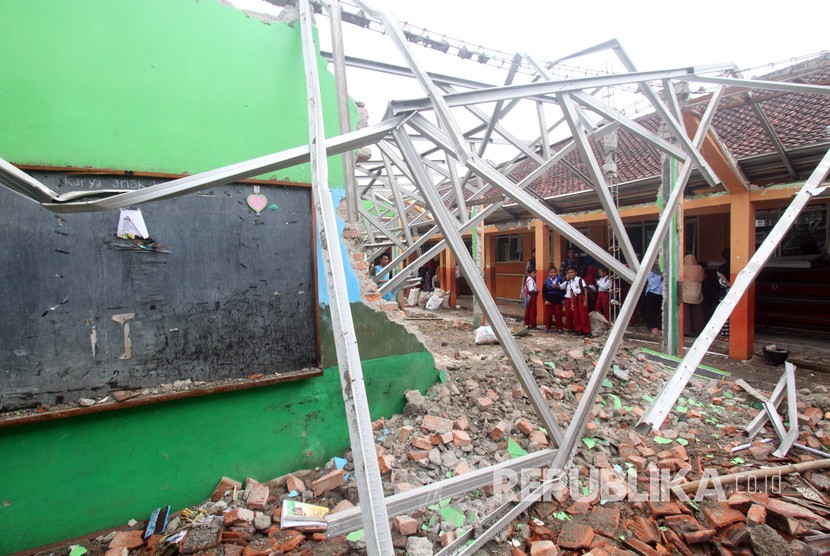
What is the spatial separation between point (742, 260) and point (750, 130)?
98.1 inches

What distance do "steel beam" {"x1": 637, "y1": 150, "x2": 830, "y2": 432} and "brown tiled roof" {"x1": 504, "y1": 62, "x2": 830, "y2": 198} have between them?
1940 mm

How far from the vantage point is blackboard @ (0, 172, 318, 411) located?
237 centimetres

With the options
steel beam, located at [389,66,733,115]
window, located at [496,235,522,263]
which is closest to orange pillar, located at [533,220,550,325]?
window, located at [496,235,522,263]

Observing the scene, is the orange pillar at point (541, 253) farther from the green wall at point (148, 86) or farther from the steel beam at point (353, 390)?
the steel beam at point (353, 390)

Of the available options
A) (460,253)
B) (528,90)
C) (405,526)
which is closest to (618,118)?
(528,90)

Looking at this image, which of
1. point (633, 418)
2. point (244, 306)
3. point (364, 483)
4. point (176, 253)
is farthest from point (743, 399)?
point (176, 253)

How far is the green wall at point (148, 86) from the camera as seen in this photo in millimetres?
2379

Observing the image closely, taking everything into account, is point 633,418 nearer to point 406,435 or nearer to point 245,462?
point 406,435

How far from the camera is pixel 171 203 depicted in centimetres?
272

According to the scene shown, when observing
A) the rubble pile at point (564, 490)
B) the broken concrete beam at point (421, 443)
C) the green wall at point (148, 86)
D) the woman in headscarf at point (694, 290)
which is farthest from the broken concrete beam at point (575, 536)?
the woman in headscarf at point (694, 290)

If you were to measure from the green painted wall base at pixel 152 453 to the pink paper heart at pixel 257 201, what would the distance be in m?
1.41

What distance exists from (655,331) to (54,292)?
10212 millimetres

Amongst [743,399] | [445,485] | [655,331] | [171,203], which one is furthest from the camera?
[655,331]

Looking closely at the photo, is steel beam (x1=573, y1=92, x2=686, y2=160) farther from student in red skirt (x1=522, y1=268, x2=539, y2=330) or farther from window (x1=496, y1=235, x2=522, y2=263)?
window (x1=496, y1=235, x2=522, y2=263)
